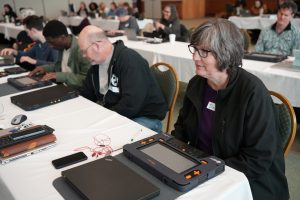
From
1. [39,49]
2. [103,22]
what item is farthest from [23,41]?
[103,22]

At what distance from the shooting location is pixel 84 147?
122 centimetres

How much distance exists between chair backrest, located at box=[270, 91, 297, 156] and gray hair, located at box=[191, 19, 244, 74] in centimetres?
32

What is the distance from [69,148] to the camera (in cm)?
122

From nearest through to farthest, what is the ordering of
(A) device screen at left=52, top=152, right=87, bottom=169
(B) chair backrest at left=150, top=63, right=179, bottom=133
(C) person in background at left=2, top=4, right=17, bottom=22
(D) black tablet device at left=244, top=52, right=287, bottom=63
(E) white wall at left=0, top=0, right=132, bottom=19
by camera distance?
(A) device screen at left=52, top=152, right=87, bottom=169 → (B) chair backrest at left=150, top=63, right=179, bottom=133 → (D) black tablet device at left=244, top=52, right=287, bottom=63 → (C) person in background at left=2, top=4, right=17, bottom=22 → (E) white wall at left=0, top=0, right=132, bottom=19

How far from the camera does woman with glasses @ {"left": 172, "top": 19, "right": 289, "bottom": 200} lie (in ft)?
3.64

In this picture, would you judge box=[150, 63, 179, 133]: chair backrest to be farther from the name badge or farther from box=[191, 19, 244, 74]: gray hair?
box=[191, 19, 244, 74]: gray hair

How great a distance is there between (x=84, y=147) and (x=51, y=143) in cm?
15

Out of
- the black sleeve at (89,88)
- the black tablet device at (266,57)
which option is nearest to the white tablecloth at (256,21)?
the black tablet device at (266,57)

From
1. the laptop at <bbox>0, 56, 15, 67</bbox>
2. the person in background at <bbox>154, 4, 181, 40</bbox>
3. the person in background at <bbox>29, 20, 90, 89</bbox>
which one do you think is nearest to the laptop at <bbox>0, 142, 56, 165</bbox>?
the person in background at <bbox>29, 20, 90, 89</bbox>

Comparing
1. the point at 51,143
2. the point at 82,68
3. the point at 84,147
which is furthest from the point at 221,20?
the point at 82,68

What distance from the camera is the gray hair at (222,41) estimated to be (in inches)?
45.0

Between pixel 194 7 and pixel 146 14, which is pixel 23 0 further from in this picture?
pixel 194 7

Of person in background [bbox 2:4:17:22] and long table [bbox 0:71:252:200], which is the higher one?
person in background [bbox 2:4:17:22]

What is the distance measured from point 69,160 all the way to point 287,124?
0.93 metres
